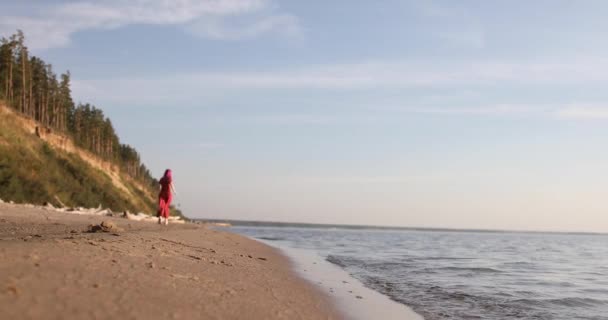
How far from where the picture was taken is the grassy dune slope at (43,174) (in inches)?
1048

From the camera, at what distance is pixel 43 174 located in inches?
1251

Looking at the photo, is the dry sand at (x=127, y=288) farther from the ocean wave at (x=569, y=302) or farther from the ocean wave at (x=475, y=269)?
the ocean wave at (x=475, y=269)

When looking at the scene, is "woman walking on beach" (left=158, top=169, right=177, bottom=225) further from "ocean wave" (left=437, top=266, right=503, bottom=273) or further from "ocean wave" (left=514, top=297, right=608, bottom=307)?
"ocean wave" (left=514, top=297, right=608, bottom=307)

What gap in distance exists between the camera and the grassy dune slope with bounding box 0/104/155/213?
87.4 feet

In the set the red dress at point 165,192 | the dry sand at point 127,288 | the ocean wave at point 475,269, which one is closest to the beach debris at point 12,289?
the dry sand at point 127,288

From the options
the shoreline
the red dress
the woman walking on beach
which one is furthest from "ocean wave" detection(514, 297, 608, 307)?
the red dress

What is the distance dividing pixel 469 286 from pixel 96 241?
29.3ft

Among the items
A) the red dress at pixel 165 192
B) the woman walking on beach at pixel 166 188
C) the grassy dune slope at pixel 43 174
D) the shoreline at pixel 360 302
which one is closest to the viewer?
the shoreline at pixel 360 302

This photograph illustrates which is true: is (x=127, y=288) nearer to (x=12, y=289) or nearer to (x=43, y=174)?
(x=12, y=289)

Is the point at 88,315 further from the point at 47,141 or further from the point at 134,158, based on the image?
the point at 134,158

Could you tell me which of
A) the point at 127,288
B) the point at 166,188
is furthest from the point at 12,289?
the point at 166,188

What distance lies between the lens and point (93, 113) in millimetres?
103812

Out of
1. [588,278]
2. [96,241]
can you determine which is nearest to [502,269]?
[588,278]

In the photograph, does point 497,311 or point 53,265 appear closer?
point 53,265
